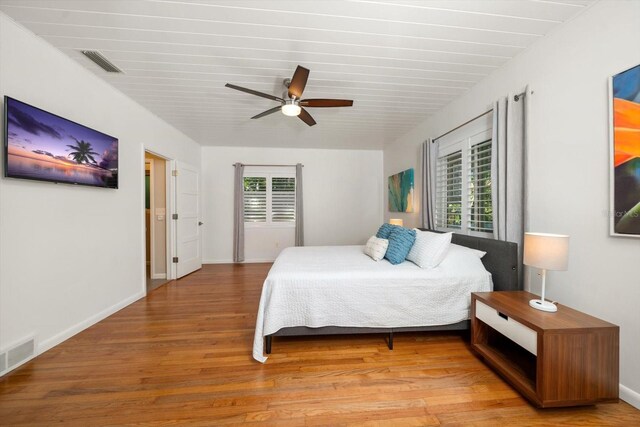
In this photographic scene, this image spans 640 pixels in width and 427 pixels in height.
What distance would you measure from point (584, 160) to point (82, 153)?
4119 mm

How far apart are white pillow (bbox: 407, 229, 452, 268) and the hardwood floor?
27.6 inches

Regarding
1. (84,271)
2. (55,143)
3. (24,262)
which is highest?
(55,143)

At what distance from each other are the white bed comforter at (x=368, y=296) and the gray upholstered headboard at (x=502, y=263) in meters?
0.09

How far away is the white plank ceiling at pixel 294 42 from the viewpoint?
1.63 m

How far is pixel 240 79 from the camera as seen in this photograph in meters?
2.46

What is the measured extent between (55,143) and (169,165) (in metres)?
2.00

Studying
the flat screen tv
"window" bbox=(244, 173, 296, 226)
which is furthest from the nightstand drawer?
"window" bbox=(244, 173, 296, 226)

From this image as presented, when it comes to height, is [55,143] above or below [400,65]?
below

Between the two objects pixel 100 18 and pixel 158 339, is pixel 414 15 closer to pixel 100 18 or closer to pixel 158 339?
pixel 100 18

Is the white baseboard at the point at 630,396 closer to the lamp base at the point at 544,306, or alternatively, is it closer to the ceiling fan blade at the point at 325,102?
the lamp base at the point at 544,306

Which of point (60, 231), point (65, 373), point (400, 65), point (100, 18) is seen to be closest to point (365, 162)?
point (400, 65)

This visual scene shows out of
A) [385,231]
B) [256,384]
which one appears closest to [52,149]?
[256,384]

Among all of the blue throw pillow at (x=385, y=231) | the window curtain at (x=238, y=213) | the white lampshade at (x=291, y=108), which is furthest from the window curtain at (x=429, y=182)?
the window curtain at (x=238, y=213)

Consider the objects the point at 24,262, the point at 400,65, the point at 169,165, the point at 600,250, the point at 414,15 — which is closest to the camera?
the point at 600,250
